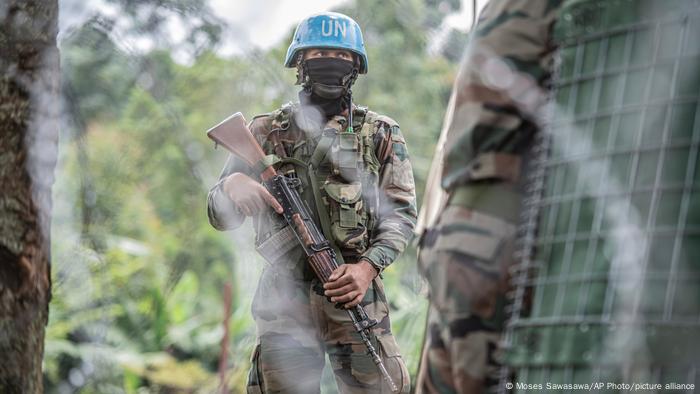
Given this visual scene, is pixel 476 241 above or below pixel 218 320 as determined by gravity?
below

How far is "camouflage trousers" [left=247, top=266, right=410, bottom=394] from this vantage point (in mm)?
4289

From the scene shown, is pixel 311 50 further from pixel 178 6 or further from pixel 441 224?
pixel 441 224

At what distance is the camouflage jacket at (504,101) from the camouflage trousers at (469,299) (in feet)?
0.20

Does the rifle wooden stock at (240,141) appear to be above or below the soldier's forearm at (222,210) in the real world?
above

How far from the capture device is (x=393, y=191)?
4430 millimetres

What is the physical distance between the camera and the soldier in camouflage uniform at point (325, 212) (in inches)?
169

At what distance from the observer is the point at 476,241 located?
2.49 metres

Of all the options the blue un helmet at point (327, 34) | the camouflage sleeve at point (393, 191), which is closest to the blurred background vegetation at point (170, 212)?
the camouflage sleeve at point (393, 191)

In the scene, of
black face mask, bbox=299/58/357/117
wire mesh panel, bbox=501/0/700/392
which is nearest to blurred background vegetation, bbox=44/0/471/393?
black face mask, bbox=299/58/357/117

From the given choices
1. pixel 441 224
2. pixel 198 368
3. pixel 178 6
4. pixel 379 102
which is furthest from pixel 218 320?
pixel 441 224

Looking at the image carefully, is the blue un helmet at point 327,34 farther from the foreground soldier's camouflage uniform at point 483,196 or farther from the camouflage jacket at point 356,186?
the foreground soldier's camouflage uniform at point 483,196

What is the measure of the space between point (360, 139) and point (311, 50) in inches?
15.1

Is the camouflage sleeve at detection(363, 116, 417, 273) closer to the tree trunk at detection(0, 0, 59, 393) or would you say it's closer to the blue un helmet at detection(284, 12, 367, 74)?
the blue un helmet at detection(284, 12, 367, 74)

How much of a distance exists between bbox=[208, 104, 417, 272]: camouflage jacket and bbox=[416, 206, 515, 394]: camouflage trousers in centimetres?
179
